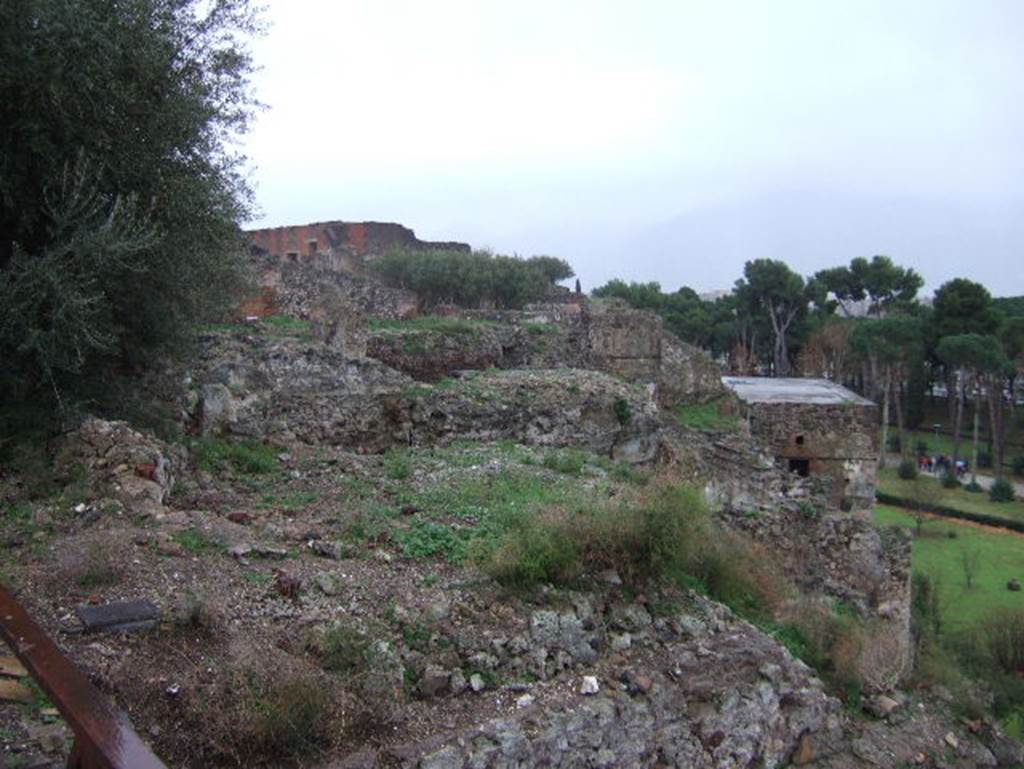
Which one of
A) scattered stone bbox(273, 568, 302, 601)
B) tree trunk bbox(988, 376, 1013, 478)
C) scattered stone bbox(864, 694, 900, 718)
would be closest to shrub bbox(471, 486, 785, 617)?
scattered stone bbox(273, 568, 302, 601)

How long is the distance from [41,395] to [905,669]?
23.7 feet

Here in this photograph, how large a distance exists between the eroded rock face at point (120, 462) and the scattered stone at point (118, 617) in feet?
5.68

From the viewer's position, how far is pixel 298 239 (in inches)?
1441

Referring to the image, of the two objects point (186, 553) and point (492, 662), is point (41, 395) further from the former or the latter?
point (492, 662)

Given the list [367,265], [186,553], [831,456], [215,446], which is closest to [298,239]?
[367,265]

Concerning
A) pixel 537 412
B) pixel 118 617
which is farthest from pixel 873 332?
pixel 118 617

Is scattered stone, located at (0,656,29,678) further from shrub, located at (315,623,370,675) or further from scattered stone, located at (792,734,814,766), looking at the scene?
scattered stone, located at (792,734,814,766)

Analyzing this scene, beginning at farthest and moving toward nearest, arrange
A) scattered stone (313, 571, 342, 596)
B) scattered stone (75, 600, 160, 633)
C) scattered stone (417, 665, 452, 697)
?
1. scattered stone (313, 571, 342, 596)
2. scattered stone (417, 665, 452, 697)
3. scattered stone (75, 600, 160, 633)

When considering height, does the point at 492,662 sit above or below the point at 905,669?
above

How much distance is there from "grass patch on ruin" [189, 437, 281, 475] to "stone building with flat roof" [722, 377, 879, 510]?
8.27 metres

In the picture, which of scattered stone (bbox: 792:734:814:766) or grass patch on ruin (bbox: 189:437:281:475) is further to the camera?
grass patch on ruin (bbox: 189:437:281:475)

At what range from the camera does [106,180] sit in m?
8.03

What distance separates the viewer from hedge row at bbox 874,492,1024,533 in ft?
82.6

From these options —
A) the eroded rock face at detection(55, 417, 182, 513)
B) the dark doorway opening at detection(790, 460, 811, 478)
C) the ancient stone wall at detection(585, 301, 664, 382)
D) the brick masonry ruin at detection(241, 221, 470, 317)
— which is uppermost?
the brick masonry ruin at detection(241, 221, 470, 317)
